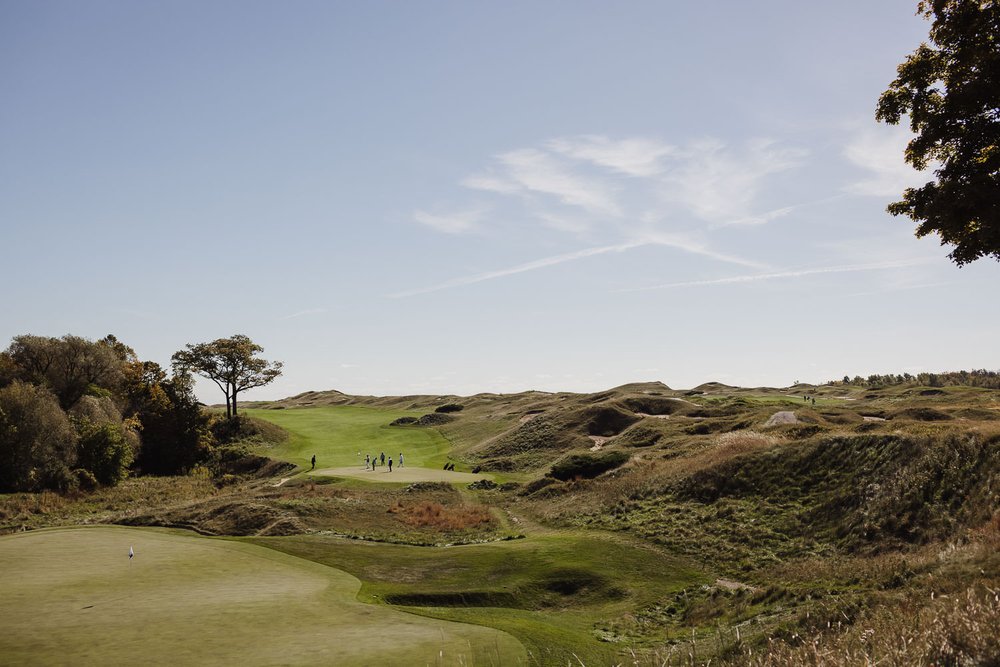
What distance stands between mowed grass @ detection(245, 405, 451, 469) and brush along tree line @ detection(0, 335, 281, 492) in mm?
10424

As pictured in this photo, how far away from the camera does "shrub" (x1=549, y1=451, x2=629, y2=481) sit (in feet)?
160

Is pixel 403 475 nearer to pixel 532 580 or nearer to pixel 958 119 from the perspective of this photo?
pixel 532 580

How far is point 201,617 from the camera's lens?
52.7 feet

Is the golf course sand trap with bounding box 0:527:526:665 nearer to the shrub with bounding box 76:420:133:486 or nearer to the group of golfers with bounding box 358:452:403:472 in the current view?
the shrub with bounding box 76:420:133:486

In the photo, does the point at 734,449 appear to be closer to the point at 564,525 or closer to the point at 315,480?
the point at 564,525

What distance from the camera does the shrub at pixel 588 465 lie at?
160 ft

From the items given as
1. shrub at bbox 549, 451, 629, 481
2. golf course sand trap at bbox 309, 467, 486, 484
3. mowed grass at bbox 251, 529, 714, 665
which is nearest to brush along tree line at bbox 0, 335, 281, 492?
golf course sand trap at bbox 309, 467, 486, 484

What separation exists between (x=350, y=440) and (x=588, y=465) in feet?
135

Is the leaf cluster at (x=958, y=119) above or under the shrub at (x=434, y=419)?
above

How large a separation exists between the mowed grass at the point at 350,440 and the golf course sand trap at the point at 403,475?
160 inches

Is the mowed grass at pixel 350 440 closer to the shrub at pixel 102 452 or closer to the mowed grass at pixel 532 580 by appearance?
the shrub at pixel 102 452

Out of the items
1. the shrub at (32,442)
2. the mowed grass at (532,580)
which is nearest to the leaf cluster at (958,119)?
the mowed grass at (532,580)

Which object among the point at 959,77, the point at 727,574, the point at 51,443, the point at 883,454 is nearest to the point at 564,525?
the point at 727,574

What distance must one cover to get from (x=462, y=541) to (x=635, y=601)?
503 inches
